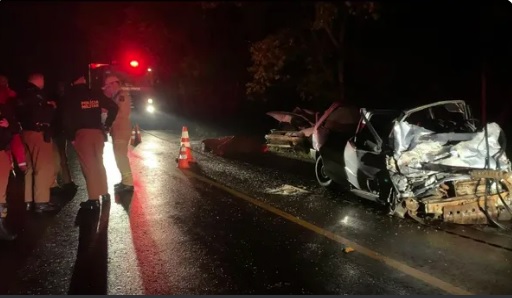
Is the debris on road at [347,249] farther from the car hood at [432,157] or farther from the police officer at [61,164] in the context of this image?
the police officer at [61,164]

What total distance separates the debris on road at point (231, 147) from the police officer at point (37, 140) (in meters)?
5.86

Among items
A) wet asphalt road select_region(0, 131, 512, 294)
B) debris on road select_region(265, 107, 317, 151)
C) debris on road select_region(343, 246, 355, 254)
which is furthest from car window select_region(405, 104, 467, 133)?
debris on road select_region(265, 107, 317, 151)

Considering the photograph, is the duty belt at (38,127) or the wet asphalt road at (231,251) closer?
the wet asphalt road at (231,251)

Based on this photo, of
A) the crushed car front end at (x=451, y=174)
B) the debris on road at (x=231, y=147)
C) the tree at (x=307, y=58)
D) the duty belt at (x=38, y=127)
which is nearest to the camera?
the crushed car front end at (x=451, y=174)

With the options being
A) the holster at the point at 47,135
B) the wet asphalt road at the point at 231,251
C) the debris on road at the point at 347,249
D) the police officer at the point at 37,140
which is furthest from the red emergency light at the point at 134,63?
the debris on road at the point at 347,249

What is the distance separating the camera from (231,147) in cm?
1321

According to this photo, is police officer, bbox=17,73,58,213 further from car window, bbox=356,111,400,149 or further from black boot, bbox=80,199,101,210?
car window, bbox=356,111,400,149

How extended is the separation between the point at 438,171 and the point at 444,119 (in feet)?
5.30

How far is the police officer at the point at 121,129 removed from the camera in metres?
7.96

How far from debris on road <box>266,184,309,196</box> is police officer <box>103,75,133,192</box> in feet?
7.78

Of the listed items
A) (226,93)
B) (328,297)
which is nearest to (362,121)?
(328,297)

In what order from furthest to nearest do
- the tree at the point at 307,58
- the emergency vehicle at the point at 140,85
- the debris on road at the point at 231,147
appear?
the emergency vehicle at the point at 140,85 → the tree at the point at 307,58 → the debris on road at the point at 231,147

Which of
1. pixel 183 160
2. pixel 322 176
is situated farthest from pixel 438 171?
pixel 183 160

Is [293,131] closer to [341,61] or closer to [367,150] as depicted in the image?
[341,61]
